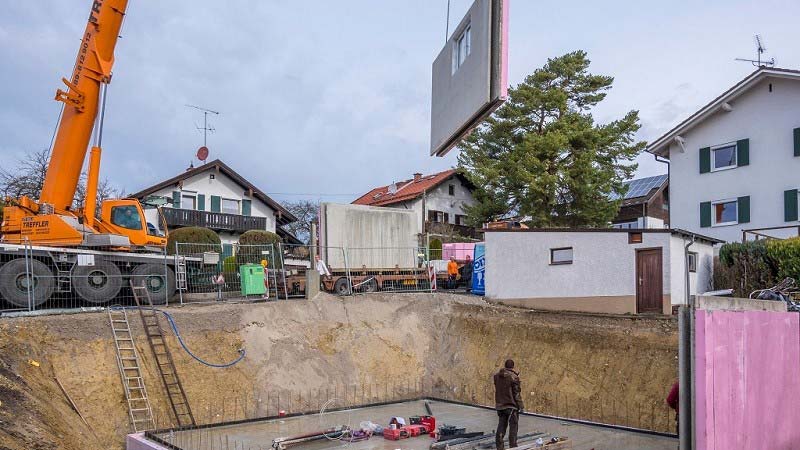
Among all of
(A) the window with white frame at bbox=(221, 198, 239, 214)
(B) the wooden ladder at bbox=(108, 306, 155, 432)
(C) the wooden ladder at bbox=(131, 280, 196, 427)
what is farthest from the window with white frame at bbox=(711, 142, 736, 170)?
(A) the window with white frame at bbox=(221, 198, 239, 214)

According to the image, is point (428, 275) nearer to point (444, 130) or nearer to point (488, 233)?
point (488, 233)

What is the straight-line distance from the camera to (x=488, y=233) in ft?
64.6

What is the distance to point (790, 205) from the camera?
20703 millimetres

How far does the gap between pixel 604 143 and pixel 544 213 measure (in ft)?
13.1

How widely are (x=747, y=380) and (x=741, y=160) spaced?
1697cm

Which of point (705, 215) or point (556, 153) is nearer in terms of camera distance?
point (705, 215)

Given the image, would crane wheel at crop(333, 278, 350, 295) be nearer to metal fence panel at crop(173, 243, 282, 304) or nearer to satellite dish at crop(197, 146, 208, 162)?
metal fence panel at crop(173, 243, 282, 304)

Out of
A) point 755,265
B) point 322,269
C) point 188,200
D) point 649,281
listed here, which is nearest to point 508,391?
point 649,281

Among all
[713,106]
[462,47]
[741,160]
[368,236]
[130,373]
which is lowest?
[130,373]

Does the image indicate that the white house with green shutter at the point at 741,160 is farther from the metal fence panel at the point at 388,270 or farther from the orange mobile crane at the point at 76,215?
the orange mobile crane at the point at 76,215

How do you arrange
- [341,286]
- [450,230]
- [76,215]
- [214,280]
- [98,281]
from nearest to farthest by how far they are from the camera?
[98,281]
[76,215]
[214,280]
[341,286]
[450,230]

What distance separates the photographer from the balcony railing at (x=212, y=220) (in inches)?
1238

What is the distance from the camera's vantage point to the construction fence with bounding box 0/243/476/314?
1475cm

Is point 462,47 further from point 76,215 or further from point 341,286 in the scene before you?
point 341,286
